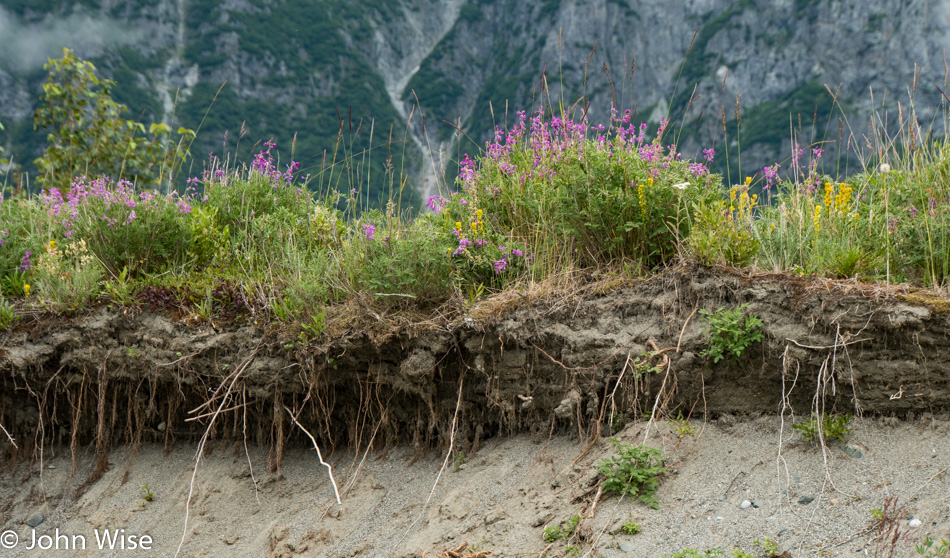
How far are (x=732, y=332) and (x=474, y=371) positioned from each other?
1667 mm

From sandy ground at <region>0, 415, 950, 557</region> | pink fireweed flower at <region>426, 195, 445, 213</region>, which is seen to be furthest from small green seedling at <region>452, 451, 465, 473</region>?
pink fireweed flower at <region>426, 195, 445, 213</region>

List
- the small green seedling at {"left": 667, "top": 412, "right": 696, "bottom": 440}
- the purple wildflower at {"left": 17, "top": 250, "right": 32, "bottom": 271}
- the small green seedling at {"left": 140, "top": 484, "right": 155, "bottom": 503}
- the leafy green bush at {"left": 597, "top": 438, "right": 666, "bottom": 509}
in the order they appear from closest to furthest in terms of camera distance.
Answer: the leafy green bush at {"left": 597, "top": 438, "right": 666, "bottom": 509}
the small green seedling at {"left": 667, "top": 412, "right": 696, "bottom": 440}
the small green seedling at {"left": 140, "top": 484, "right": 155, "bottom": 503}
the purple wildflower at {"left": 17, "top": 250, "right": 32, "bottom": 271}

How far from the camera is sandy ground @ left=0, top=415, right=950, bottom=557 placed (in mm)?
3250

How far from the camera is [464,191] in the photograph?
18.2ft

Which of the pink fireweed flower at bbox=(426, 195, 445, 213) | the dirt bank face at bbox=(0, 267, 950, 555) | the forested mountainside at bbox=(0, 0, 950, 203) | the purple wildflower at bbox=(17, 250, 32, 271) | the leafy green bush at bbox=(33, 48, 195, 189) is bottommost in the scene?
the dirt bank face at bbox=(0, 267, 950, 555)

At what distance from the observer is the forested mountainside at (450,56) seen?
9469 centimetres

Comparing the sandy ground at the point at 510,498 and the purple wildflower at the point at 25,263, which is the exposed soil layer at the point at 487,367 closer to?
the sandy ground at the point at 510,498

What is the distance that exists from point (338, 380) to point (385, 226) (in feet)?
4.31

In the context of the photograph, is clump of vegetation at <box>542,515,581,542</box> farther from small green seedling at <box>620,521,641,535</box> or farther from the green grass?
the green grass

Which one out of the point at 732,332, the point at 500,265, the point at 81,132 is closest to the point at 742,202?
the point at 732,332

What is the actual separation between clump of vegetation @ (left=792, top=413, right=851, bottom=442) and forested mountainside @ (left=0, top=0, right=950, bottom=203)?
282 feet

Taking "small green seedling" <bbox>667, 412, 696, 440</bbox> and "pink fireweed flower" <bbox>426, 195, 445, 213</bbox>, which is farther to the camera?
"pink fireweed flower" <bbox>426, 195, 445, 213</bbox>

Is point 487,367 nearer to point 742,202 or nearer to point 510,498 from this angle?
point 510,498

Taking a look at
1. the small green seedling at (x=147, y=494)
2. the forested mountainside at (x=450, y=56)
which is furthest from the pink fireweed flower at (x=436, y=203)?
the forested mountainside at (x=450, y=56)
